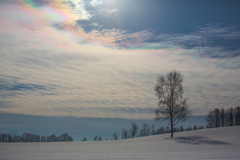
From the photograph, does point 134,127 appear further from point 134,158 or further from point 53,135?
point 134,158

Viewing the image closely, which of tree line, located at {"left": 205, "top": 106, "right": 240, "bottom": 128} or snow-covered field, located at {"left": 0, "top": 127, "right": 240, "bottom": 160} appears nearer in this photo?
snow-covered field, located at {"left": 0, "top": 127, "right": 240, "bottom": 160}

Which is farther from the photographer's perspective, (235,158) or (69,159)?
(69,159)

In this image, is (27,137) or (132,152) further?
(27,137)

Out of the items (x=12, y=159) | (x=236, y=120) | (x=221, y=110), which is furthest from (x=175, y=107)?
(x=221, y=110)

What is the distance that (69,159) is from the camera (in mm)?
14844

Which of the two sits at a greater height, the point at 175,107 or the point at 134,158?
the point at 175,107

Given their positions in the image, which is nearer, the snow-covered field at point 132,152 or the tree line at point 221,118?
the snow-covered field at point 132,152

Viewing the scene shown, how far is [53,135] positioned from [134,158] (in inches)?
6031

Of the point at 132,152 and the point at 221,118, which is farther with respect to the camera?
the point at 221,118

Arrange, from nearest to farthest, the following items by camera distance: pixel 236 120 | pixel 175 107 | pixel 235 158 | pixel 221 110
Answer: pixel 235 158, pixel 175 107, pixel 236 120, pixel 221 110

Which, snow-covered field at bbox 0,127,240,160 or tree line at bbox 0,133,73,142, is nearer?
snow-covered field at bbox 0,127,240,160

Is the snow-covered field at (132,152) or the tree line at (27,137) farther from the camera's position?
the tree line at (27,137)

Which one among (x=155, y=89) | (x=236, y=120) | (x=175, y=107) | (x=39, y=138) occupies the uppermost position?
(x=155, y=89)

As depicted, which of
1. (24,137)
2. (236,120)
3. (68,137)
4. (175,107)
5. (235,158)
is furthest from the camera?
Answer: (24,137)
